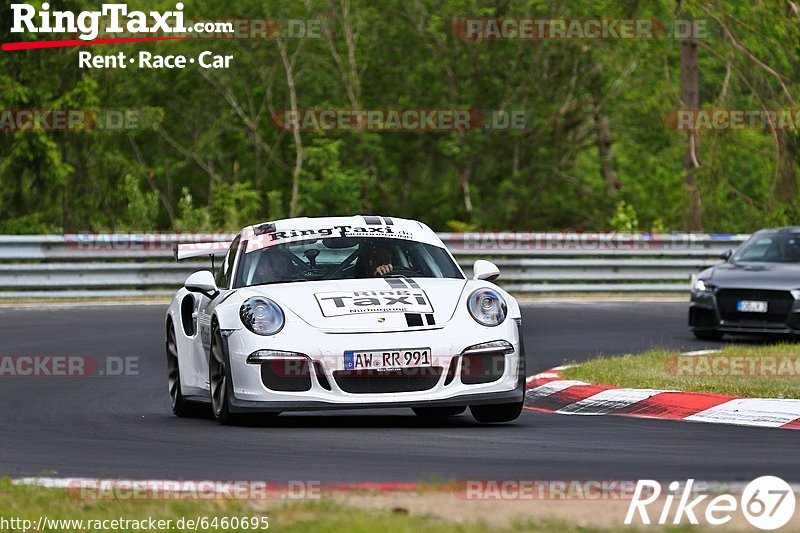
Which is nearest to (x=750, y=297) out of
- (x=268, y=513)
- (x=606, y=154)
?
(x=268, y=513)

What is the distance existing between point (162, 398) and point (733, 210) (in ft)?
119

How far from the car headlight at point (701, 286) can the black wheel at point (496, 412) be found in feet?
28.4

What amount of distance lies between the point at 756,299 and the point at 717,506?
40.4 ft

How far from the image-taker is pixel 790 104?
33.0m

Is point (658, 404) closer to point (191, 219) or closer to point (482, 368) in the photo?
point (482, 368)

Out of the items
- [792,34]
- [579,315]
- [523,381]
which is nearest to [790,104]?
[792,34]

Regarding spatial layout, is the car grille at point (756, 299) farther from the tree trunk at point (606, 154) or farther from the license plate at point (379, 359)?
the tree trunk at point (606, 154)

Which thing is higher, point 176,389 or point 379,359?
point 379,359

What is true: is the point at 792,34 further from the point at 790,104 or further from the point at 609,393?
the point at 609,393

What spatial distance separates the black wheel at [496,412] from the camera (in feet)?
34.5

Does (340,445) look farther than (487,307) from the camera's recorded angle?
No

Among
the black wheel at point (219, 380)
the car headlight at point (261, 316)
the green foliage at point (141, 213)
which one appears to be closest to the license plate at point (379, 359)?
the car headlight at point (261, 316)

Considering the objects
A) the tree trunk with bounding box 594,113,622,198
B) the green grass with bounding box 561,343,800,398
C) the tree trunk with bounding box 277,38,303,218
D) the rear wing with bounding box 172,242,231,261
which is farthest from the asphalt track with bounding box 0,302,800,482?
the tree trunk with bounding box 594,113,622,198

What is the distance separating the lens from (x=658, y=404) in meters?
11.8
